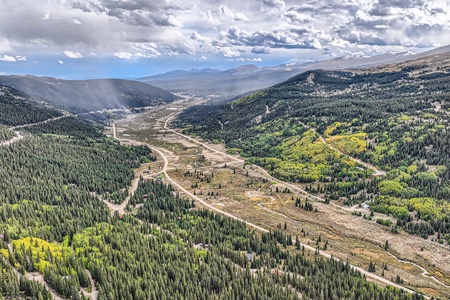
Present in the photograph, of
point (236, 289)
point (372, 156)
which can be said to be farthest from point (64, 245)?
point (372, 156)

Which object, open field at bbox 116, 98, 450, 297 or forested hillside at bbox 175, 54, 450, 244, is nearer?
open field at bbox 116, 98, 450, 297

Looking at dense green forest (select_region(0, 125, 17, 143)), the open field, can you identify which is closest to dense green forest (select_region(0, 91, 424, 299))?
the open field

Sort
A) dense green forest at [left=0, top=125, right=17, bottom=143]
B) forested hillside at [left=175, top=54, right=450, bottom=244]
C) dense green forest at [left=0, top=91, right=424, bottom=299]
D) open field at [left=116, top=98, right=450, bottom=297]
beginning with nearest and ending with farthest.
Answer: dense green forest at [left=0, top=91, right=424, bottom=299] < open field at [left=116, top=98, right=450, bottom=297] < forested hillside at [left=175, top=54, right=450, bottom=244] < dense green forest at [left=0, top=125, right=17, bottom=143]

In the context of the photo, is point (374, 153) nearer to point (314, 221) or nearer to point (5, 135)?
point (314, 221)

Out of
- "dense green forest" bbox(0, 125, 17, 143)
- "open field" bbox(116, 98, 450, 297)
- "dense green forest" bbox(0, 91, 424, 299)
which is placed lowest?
"open field" bbox(116, 98, 450, 297)

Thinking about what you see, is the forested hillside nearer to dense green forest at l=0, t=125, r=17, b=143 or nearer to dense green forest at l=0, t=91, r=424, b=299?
dense green forest at l=0, t=91, r=424, b=299

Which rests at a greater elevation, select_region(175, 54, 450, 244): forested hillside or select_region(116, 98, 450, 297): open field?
select_region(175, 54, 450, 244): forested hillside

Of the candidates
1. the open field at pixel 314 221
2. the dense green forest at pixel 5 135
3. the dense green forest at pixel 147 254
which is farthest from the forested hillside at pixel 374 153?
the dense green forest at pixel 5 135

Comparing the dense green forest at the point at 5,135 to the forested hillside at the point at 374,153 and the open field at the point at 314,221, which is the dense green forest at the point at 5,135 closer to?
the open field at the point at 314,221

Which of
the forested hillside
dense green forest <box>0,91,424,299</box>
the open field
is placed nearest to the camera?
dense green forest <box>0,91,424,299</box>
